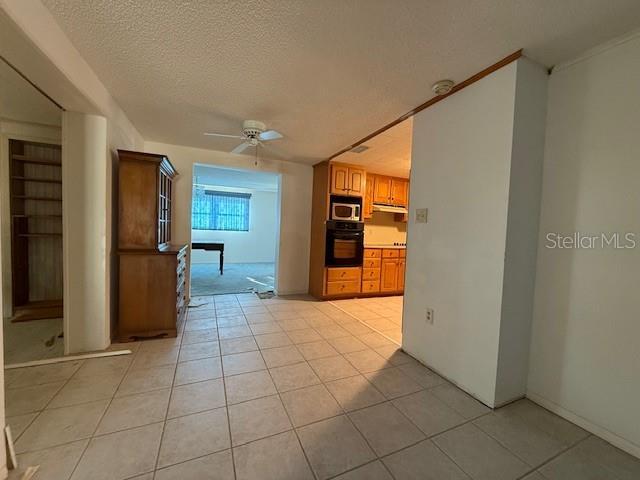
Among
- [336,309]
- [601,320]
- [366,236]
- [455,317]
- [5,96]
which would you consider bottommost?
[336,309]

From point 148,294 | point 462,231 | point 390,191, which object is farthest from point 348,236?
point 148,294

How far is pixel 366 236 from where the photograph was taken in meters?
5.17

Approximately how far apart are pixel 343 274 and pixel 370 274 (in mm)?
525

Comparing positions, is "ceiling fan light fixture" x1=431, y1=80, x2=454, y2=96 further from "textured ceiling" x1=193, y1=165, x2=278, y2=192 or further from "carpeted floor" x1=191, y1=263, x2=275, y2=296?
"carpeted floor" x1=191, y1=263, x2=275, y2=296

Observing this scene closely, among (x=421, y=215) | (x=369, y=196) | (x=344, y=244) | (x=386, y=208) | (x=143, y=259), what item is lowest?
(x=143, y=259)

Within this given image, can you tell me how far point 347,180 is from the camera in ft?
14.1

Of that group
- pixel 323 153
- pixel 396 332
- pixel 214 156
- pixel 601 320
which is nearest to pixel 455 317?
pixel 601 320

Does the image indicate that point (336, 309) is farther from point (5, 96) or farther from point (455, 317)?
point (5, 96)

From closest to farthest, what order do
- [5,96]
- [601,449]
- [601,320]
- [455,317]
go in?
1. [601,449]
2. [601,320]
3. [455,317]
4. [5,96]

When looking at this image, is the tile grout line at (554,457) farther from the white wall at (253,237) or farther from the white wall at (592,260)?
the white wall at (253,237)

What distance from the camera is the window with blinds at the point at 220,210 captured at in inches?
305

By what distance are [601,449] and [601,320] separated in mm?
685

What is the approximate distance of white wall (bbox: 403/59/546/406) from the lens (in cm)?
168

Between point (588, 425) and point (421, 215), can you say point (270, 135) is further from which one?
point (588, 425)
